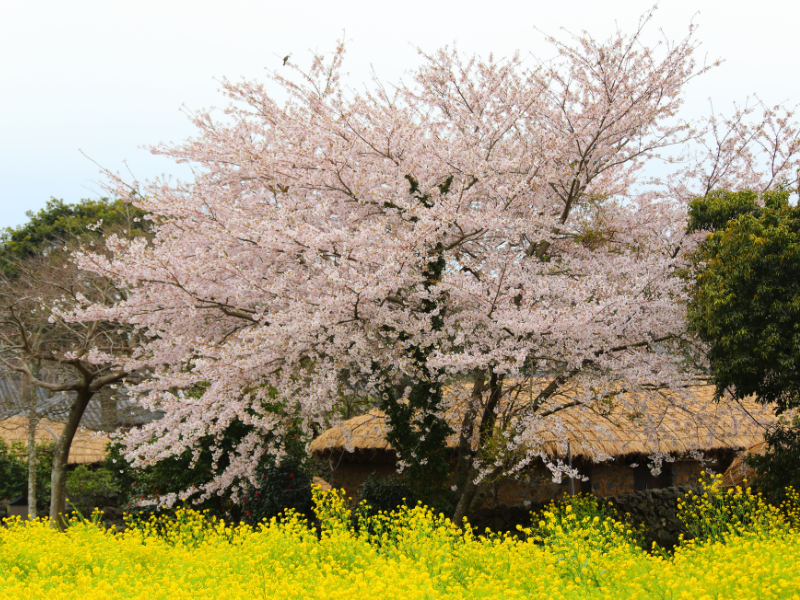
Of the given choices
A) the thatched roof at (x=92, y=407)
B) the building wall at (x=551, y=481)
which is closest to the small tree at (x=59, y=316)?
the thatched roof at (x=92, y=407)

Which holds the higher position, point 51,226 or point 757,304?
point 51,226

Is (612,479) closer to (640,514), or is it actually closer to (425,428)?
(640,514)

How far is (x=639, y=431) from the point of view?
9.50 meters

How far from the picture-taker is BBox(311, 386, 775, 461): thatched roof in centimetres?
888

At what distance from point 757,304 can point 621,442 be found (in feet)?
16.2

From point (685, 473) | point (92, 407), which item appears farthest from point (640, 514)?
point (92, 407)

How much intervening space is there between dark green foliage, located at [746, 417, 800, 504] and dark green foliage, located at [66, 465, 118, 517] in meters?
12.1

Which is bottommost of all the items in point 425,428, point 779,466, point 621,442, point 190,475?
point 190,475

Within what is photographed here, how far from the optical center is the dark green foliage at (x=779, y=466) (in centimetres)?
754

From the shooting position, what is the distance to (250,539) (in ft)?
20.4

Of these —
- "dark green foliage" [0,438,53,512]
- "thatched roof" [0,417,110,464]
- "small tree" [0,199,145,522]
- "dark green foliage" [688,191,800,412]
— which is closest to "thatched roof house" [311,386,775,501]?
"dark green foliage" [688,191,800,412]

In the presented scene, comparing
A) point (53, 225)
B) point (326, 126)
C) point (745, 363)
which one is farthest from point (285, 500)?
point (53, 225)

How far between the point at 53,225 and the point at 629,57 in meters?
21.6

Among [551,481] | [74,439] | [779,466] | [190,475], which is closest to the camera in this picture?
[779,466]
